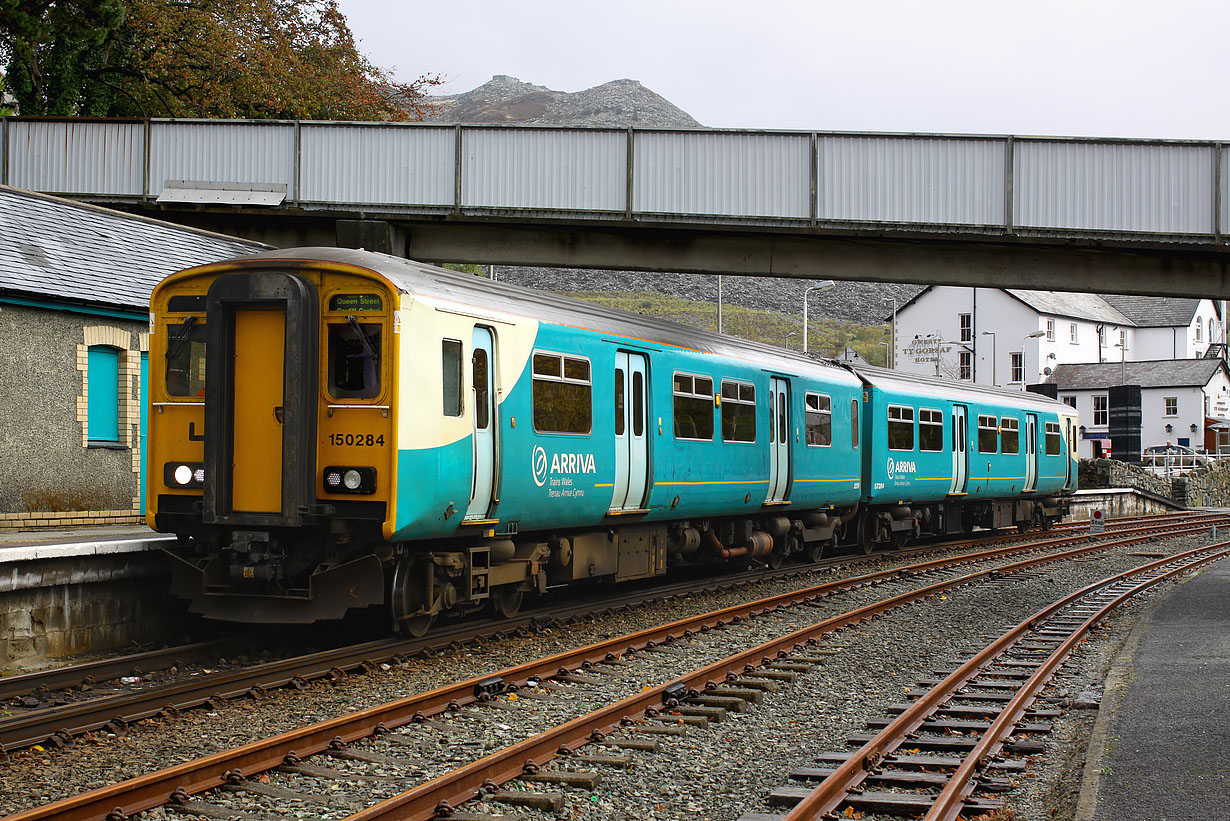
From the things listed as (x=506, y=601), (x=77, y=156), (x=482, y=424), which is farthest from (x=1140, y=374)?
(x=482, y=424)

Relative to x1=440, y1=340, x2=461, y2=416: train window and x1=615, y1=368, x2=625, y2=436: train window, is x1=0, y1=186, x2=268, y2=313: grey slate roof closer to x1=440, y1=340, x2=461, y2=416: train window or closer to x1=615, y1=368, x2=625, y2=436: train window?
x1=615, y1=368, x2=625, y2=436: train window

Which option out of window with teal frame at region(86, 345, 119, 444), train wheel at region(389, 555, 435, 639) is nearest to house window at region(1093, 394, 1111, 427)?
window with teal frame at region(86, 345, 119, 444)

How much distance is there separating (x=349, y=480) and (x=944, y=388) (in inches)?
704

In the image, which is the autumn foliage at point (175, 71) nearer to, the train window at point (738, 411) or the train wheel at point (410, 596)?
the train window at point (738, 411)

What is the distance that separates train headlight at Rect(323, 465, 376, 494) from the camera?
988 centimetres

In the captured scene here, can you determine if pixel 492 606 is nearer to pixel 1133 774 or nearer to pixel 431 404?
pixel 431 404

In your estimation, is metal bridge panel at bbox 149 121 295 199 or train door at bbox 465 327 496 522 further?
metal bridge panel at bbox 149 121 295 199

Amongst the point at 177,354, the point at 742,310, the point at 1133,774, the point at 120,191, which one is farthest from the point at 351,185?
the point at 742,310

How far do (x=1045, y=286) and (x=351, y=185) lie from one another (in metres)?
11.1

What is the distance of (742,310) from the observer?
126562 mm

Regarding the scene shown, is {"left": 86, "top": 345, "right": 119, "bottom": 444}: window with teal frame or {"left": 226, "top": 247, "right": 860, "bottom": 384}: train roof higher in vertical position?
{"left": 226, "top": 247, "right": 860, "bottom": 384}: train roof

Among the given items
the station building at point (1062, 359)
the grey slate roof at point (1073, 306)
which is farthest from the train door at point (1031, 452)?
the grey slate roof at point (1073, 306)

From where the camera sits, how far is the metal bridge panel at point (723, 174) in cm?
1939

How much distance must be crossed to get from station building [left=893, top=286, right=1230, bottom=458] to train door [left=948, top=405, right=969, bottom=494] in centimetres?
4317
